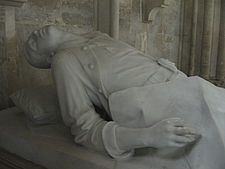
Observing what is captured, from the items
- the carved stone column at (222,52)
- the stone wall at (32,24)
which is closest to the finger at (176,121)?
the stone wall at (32,24)

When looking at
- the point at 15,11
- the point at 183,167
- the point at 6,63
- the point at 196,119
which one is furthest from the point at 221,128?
the point at 15,11

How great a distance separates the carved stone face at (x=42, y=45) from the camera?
6.70 feet

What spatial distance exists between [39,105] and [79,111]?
0.51m

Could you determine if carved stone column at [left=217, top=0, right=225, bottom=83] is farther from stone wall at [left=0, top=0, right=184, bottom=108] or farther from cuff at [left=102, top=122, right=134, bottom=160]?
cuff at [left=102, top=122, right=134, bottom=160]

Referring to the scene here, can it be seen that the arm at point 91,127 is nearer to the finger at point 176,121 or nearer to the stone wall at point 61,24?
the finger at point 176,121

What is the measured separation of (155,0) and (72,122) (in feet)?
10.8

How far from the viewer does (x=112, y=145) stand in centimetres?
157

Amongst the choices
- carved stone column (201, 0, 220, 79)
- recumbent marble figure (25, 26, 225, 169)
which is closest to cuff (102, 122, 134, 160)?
recumbent marble figure (25, 26, 225, 169)

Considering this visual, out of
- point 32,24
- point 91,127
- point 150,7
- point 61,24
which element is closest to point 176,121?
point 91,127

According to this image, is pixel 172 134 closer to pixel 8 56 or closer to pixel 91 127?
pixel 91 127

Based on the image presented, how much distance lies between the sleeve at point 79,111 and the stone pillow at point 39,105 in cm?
35

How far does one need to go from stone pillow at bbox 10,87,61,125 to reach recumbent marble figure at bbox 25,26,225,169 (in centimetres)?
25

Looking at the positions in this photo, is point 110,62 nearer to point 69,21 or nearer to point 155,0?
point 69,21

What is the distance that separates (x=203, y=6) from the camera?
6000mm
